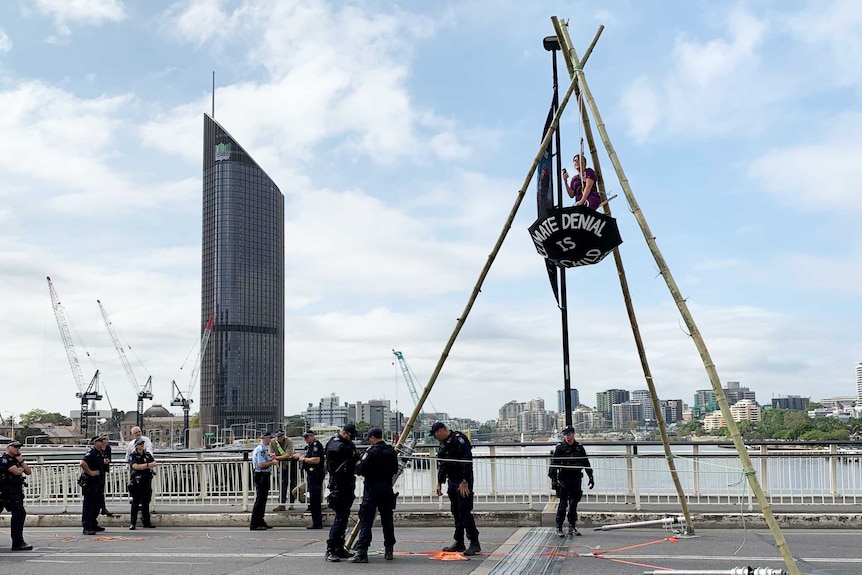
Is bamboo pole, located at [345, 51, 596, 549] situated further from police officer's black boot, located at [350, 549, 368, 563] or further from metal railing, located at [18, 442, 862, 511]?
metal railing, located at [18, 442, 862, 511]

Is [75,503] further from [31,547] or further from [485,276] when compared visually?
[485,276]

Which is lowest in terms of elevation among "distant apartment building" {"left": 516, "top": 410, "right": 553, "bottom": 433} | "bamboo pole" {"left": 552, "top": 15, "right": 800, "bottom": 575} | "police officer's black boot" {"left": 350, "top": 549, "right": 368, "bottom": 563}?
"distant apartment building" {"left": 516, "top": 410, "right": 553, "bottom": 433}

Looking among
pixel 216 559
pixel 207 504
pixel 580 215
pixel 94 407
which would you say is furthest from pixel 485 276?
pixel 94 407

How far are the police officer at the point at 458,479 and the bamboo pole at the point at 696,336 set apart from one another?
3.70 meters

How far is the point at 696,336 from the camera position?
28.9 ft

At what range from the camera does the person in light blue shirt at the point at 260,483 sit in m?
14.6

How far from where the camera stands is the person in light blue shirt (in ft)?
A: 48.0

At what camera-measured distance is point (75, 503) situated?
19125 mm

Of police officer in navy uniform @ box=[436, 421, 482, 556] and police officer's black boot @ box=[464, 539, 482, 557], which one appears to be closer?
police officer's black boot @ box=[464, 539, 482, 557]

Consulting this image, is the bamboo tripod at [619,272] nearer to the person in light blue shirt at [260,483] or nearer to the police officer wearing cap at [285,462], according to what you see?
the person in light blue shirt at [260,483]

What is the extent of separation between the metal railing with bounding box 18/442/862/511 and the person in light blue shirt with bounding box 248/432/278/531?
0.99 m

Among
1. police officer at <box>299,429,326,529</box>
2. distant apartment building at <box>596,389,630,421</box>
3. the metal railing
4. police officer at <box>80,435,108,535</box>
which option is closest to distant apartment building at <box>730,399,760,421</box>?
distant apartment building at <box>596,389,630,421</box>

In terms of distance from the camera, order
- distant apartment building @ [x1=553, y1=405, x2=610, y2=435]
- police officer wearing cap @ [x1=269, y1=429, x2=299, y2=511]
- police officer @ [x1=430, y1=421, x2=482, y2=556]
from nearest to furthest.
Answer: police officer @ [x1=430, y1=421, x2=482, y2=556] → police officer wearing cap @ [x1=269, y1=429, x2=299, y2=511] → distant apartment building @ [x1=553, y1=405, x2=610, y2=435]

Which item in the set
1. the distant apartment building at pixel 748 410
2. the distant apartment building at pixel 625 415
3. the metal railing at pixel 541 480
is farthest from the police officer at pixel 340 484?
the distant apartment building at pixel 748 410
